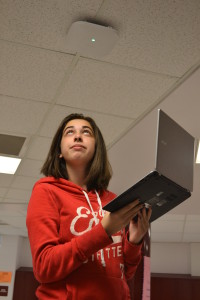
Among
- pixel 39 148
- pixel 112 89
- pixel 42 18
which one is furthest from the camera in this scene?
pixel 39 148

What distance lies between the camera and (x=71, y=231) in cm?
102

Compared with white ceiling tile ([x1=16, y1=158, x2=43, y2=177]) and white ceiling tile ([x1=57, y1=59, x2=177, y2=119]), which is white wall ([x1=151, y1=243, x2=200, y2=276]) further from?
white ceiling tile ([x1=57, y1=59, x2=177, y2=119])

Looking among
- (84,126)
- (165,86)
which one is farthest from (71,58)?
(84,126)

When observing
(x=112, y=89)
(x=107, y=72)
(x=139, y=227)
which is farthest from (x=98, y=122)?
(x=139, y=227)

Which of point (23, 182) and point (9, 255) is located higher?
point (23, 182)

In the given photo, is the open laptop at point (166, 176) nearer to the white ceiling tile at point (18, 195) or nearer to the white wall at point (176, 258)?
the white ceiling tile at point (18, 195)

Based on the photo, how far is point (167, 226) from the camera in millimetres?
7844

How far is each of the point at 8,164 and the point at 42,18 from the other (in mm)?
2791

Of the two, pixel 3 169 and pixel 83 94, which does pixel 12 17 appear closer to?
pixel 83 94

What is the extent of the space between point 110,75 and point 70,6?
2.45 ft

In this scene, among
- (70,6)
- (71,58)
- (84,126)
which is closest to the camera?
(84,126)

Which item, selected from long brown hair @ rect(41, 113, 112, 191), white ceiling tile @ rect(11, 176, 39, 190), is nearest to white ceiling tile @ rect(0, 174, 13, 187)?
A: white ceiling tile @ rect(11, 176, 39, 190)

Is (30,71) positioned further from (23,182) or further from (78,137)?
(23,182)

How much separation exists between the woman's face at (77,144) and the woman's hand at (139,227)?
10.5 inches
